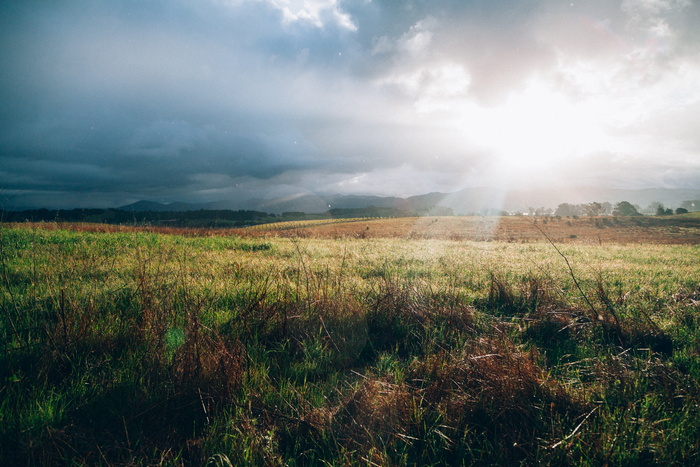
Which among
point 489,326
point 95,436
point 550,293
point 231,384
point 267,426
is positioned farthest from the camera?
point 550,293

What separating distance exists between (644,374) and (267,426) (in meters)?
3.44

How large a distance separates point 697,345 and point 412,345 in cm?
340

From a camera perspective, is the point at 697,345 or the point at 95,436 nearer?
the point at 95,436

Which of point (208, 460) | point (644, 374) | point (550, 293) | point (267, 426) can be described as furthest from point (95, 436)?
point (550, 293)

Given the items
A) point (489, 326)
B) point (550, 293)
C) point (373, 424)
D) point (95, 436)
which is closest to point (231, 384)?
point (95, 436)


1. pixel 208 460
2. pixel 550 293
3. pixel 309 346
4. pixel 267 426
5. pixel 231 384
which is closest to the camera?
pixel 208 460

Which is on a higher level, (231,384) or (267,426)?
(231,384)

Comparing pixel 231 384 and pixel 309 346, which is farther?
pixel 309 346

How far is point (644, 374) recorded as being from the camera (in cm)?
275

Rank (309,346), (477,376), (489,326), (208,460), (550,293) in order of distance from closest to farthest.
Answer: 1. (208,460)
2. (477,376)
3. (309,346)
4. (489,326)
5. (550,293)

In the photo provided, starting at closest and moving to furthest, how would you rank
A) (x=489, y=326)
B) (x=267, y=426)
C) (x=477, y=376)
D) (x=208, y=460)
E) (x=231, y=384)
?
(x=208, y=460) < (x=267, y=426) < (x=231, y=384) < (x=477, y=376) < (x=489, y=326)

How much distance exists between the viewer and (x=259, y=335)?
11.6 ft

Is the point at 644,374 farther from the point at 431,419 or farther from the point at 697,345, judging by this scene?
the point at 431,419

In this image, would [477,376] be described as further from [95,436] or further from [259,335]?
[95,436]
